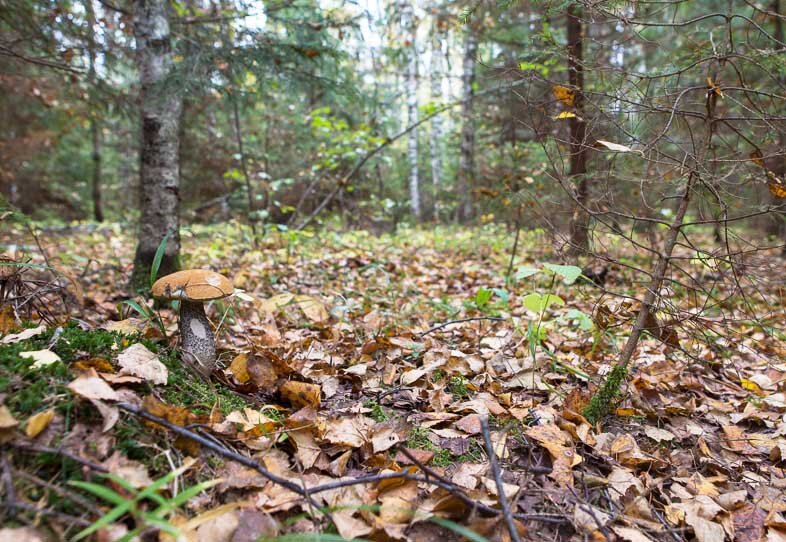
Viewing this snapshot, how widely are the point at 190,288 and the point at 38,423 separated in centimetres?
79

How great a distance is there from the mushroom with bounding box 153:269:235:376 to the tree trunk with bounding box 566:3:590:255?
5.60 ft

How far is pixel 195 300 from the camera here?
1.99m

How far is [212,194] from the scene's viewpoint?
12477 mm

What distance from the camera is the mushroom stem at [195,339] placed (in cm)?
214

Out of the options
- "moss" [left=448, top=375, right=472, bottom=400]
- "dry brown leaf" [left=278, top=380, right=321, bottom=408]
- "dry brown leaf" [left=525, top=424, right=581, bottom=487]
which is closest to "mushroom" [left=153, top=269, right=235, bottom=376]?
"dry brown leaf" [left=278, top=380, right=321, bottom=408]

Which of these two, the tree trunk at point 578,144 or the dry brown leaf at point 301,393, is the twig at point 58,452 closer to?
the dry brown leaf at point 301,393

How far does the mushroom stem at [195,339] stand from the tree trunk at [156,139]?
2075 millimetres

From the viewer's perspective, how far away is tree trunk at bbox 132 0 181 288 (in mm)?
3877

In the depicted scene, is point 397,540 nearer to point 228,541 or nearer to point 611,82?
point 228,541

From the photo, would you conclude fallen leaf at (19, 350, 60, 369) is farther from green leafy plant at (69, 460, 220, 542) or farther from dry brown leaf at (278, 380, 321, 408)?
dry brown leaf at (278, 380, 321, 408)

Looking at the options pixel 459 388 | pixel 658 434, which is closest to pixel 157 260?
pixel 459 388

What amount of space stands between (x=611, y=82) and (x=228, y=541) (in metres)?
2.67

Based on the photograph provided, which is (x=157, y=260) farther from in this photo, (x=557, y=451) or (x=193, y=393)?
(x=557, y=451)

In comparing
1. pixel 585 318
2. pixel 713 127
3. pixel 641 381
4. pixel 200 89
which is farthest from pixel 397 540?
pixel 200 89
